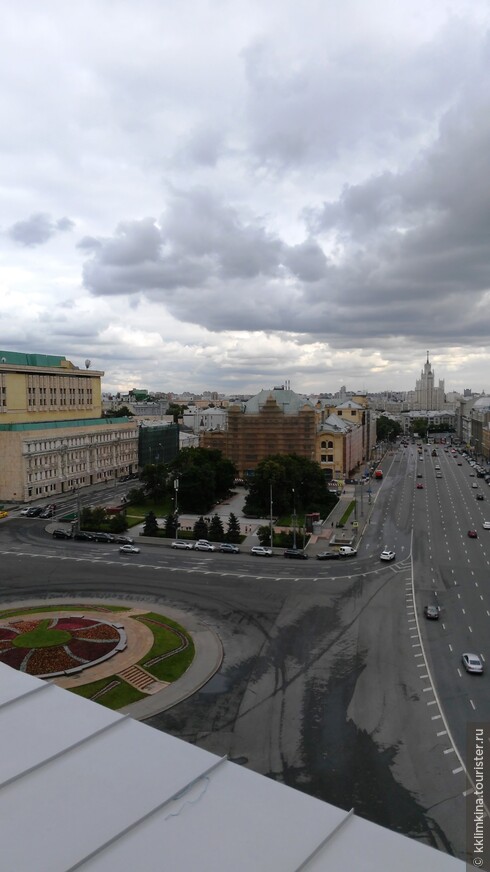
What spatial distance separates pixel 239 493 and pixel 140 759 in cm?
9189

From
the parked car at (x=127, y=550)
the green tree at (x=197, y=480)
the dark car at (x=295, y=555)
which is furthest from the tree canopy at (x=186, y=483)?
the dark car at (x=295, y=555)

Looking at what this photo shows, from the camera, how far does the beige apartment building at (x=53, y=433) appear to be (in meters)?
85.0

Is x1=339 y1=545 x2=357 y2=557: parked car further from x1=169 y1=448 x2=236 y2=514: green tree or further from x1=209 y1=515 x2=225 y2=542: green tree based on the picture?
x1=169 y1=448 x2=236 y2=514: green tree

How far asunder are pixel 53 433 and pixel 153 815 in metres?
88.7

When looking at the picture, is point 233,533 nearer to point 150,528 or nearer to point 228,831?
point 150,528

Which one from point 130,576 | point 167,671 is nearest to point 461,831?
point 167,671

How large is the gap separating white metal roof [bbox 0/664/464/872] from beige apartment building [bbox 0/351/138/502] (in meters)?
78.9

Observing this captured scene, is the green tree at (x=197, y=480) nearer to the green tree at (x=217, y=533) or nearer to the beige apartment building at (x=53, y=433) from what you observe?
the green tree at (x=217, y=533)

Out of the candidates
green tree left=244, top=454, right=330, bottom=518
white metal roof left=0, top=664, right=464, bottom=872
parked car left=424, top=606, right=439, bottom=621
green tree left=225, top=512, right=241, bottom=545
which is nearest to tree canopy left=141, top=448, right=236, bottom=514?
green tree left=244, top=454, right=330, bottom=518

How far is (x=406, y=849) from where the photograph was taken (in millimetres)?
8539

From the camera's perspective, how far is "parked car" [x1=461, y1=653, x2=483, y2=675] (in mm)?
30578

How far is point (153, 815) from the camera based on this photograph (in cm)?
923

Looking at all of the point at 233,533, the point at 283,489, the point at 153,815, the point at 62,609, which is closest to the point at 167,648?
the point at 62,609

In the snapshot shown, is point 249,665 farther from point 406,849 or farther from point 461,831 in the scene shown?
point 406,849
